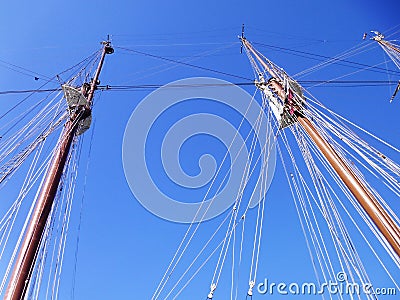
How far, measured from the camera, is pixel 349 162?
929 cm

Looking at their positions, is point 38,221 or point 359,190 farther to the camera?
point 359,190

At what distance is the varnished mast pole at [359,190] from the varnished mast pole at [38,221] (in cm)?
728

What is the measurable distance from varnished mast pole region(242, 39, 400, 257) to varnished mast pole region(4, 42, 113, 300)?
23.9ft

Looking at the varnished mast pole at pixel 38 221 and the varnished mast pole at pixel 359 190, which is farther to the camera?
the varnished mast pole at pixel 359 190

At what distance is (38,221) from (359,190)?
7507mm

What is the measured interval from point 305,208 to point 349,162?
6.36 ft

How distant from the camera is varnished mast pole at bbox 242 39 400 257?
698cm

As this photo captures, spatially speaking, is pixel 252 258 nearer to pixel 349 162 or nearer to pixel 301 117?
pixel 349 162

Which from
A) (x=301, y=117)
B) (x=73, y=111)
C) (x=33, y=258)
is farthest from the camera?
(x=73, y=111)

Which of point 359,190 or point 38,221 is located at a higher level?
point 359,190

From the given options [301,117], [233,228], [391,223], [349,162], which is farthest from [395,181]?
[233,228]

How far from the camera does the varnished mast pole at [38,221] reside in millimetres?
6374

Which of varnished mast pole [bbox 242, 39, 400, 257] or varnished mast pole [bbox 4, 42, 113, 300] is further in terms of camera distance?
varnished mast pole [bbox 242, 39, 400, 257]

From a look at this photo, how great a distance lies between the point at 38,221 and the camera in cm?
758
